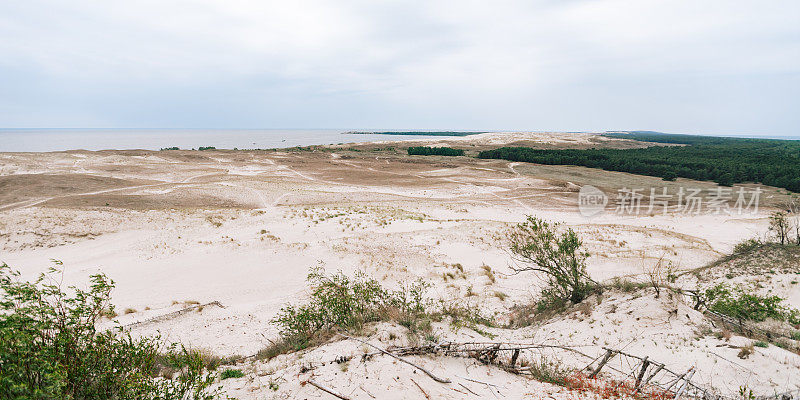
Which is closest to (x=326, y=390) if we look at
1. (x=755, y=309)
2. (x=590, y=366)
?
→ (x=590, y=366)

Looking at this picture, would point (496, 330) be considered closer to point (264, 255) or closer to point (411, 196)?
point (264, 255)

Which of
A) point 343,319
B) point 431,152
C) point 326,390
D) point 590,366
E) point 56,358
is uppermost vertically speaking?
point 431,152

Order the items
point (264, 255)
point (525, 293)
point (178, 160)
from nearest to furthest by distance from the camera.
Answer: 1. point (525, 293)
2. point (264, 255)
3. point (178, 160)

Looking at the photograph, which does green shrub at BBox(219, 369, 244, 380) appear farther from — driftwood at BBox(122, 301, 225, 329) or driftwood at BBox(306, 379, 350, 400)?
driftwood at BBox(122, 301, 225, 329)

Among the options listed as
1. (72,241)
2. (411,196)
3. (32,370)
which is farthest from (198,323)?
(411,196)

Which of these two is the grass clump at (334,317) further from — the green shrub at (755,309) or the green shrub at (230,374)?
the green shrub at (755,309)

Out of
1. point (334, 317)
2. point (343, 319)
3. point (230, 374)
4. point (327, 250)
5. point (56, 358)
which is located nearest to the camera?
point (56, 358)

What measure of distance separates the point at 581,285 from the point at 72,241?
2662 centimetres

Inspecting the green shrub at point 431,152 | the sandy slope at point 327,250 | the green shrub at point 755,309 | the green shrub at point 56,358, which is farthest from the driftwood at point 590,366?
the green shrub at point 431,152

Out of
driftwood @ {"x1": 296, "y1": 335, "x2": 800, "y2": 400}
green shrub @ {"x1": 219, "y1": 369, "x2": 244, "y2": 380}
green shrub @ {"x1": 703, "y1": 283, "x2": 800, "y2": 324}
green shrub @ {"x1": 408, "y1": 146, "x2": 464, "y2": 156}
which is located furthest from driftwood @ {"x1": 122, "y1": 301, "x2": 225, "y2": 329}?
green shrub @ {"x1": 408, "y1": 146, "x2": 464, "y2": 156}

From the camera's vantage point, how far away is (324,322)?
8.23 metres

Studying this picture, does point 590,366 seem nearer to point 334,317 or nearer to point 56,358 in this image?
point 334,317

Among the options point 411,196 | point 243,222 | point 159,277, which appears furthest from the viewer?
point 411,196

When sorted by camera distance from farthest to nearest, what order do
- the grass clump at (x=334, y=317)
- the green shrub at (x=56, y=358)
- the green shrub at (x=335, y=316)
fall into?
the green shrub at (x=335, y=316)
the grass clump at (x=334, y=317)
the green shrub at (x=56, y=358)
